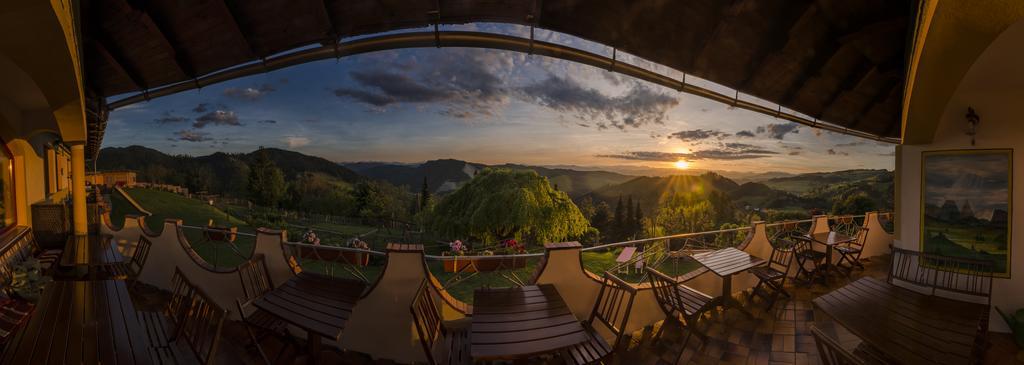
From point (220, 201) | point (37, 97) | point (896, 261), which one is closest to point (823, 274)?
point (896, 261)

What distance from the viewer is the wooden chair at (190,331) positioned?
6.87 feet

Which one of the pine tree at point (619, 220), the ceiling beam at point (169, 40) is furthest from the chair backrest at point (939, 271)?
the pine tree at point (619, 220)

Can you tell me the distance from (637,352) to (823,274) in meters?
4.88

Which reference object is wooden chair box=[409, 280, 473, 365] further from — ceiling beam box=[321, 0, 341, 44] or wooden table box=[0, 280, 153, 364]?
ceiling beam box=[321, 0, 341, 44]

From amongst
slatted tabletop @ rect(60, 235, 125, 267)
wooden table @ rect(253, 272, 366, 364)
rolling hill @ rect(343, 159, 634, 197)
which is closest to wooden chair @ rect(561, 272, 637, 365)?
wooden table @ rect(253, 272, 366, 364)

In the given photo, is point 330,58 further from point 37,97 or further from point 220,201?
point 220,201

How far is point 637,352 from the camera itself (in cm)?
342

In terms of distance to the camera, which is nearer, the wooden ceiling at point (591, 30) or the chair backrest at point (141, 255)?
the wooden ceiling at point (591, 30)

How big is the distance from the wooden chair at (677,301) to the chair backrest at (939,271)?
8.42 ft

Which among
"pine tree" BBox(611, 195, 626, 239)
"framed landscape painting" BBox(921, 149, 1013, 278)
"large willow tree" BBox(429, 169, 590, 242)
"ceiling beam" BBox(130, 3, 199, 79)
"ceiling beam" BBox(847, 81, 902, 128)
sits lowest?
"pine tree" BBox(611, 195, 626, 239)

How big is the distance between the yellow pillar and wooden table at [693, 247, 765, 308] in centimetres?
1138

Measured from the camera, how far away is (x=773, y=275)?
4.69 meters

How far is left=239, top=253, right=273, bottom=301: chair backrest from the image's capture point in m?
3.69

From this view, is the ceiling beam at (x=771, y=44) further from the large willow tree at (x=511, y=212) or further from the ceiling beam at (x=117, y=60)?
the large willow tree at (x=511, y=212)
